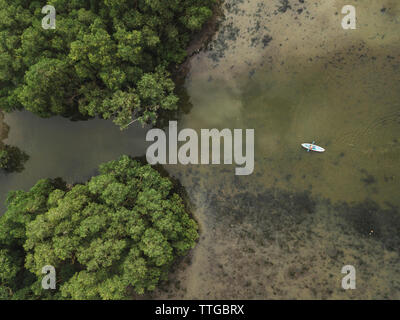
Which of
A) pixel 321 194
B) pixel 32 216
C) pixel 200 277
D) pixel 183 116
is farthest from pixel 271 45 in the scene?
pixel 32 216

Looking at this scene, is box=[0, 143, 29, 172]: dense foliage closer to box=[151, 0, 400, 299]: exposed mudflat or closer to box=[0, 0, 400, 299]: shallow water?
box=[0, 0, 400, 299]: shallow water

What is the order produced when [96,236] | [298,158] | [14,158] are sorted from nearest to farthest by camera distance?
[96,236]
[298,158]
[14,158]

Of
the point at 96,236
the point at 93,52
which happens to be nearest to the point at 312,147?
the point at 96,236

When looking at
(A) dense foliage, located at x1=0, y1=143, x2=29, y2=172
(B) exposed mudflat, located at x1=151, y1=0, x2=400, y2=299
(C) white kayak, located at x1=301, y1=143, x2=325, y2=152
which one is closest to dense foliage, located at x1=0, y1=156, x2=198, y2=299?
(A) dense foliage, located at x1=0, y1=143, x2=29, y2=172

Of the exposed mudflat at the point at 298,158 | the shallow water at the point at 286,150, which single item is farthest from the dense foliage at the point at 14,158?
the exposed mudflat at the point at 298,158

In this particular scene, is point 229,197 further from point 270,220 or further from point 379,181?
point 379,181

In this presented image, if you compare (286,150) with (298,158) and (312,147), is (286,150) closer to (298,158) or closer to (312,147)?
(298,158)
